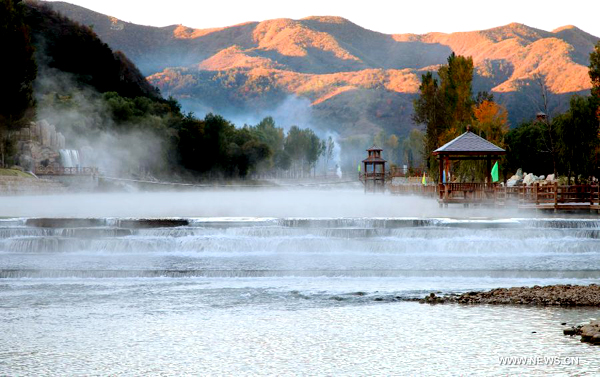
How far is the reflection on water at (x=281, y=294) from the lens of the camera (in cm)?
978

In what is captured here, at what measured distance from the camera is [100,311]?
13.5m

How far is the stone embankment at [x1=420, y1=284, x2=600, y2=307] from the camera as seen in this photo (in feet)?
44.7

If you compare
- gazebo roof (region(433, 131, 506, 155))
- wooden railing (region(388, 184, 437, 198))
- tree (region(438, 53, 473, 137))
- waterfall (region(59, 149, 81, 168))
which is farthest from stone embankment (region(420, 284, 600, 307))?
waterfall (region(59, 149, 81, 168))

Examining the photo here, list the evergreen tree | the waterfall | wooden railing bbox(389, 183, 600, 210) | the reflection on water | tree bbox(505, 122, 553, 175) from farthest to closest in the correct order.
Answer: tree bbox(505, 122, 553, 175), the waterfall, the evergreen tree, wooden railing bbox(389, 183, 600, 210), the reflection on water

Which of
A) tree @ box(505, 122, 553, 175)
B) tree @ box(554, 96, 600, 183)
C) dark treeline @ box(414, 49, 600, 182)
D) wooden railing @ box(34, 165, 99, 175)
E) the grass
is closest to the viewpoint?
tree @ box(554, 96, 600, 183)

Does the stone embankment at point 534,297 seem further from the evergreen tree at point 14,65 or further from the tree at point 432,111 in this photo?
the tree at point 432,111

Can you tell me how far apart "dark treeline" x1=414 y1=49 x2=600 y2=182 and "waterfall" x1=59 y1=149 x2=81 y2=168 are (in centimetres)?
3510

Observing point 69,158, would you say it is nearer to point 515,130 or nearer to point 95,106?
point 95,106

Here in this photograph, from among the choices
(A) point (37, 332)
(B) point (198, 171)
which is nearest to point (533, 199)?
(A) point (37, 332)

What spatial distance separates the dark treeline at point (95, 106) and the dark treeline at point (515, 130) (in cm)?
3302

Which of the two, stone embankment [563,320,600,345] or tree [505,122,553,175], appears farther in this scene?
tree [505,122,553,175]

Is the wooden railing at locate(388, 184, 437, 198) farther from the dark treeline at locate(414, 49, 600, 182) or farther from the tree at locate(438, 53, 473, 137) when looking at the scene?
the tree at locate(438, 53, 473, 137)

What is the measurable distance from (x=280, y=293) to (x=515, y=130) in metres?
76.5

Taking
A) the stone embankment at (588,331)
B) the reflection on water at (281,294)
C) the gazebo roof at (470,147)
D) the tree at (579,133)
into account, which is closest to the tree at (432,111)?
the tree at (579,133)
